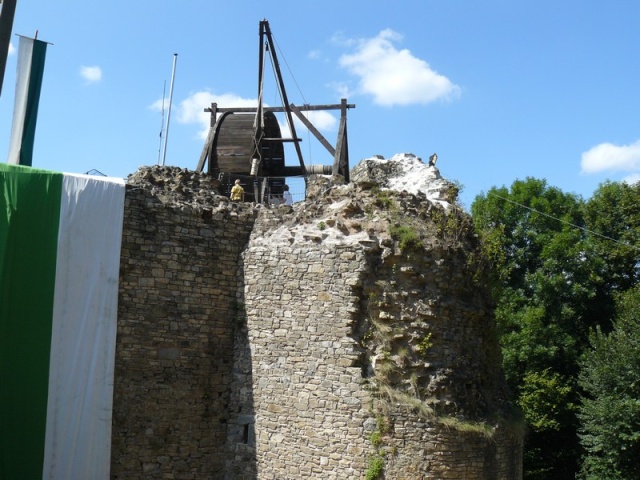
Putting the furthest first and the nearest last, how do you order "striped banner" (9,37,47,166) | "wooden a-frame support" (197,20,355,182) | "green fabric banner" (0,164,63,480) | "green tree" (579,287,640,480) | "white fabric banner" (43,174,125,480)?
1. "wooden a-frame support" (197,20,355,182)
2. "green tree" (579,287,640,480)
3. "striped banner" (9,37,47,166)
4. "white fabric banner" (43,174,125,480)
5. "green fabric banner" (0,164,63,480)

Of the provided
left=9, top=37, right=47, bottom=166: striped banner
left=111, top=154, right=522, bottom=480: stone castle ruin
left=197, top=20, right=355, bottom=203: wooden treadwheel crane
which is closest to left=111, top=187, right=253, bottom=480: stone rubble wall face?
left=111, top=154, right=522, bottom=480: stone castle ruin

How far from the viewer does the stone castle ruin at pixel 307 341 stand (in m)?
10.4

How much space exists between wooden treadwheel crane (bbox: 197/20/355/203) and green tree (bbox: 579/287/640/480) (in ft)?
26.8

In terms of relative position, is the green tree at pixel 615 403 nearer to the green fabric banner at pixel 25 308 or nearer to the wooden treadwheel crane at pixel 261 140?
the wooden treadwheel crane at pixel 261 140

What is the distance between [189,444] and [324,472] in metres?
2.30

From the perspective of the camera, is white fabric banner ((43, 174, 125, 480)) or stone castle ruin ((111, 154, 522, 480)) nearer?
stone castle ruin ((111, 154, 522, 480))

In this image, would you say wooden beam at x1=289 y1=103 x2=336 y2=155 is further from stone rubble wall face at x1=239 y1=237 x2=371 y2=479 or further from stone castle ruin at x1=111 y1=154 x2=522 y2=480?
stone rubble wall face at x1=239 y1=237 x2=371 y2=479

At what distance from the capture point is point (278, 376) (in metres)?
11.2

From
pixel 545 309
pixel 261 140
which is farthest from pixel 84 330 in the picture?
pixel 545 309

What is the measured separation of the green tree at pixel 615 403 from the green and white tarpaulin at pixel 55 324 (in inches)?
482

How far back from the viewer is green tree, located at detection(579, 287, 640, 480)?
56.5 feet

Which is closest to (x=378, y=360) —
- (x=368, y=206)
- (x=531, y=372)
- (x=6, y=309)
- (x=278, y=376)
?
(x=278, y=376)

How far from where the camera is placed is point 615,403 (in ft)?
56.9

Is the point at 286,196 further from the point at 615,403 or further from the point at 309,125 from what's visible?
the point at 615,403
